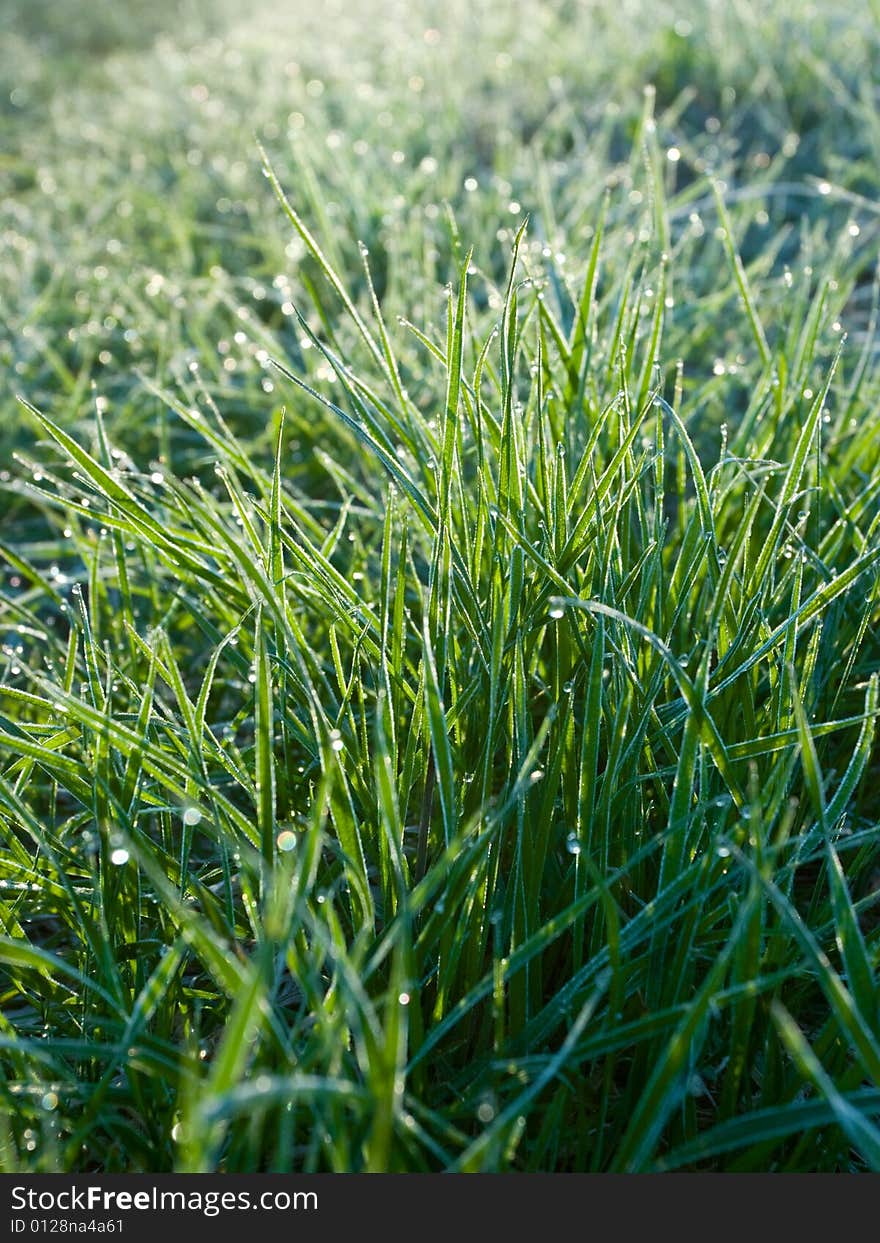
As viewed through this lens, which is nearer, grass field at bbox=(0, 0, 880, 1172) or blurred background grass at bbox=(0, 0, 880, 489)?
grass field at bbox=(0, 0, 880, 1172)

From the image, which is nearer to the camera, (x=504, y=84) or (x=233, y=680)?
(x=233, y=680)

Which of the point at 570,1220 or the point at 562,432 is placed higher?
the point at 562,432

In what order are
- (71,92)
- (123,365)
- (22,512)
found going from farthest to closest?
(71,92) → (123,365) → (22,512)

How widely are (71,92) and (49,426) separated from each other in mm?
5295

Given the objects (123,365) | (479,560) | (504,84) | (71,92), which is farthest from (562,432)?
(71,92)

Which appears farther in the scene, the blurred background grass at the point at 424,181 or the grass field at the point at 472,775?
the blurred background grass at the point at 424,181

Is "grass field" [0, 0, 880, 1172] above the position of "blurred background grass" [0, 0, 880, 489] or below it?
below

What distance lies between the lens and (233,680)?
138 centimetres

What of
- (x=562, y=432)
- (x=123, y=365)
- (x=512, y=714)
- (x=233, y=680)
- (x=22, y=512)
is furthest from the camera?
(x=123, y=365)

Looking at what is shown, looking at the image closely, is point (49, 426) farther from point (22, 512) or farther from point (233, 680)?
point (22, 512)

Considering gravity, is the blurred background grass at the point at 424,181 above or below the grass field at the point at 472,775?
above

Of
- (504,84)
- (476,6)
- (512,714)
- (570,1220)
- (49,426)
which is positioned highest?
(476,6)

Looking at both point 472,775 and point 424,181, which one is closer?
point 472,775

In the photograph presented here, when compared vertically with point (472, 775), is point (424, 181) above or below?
above
